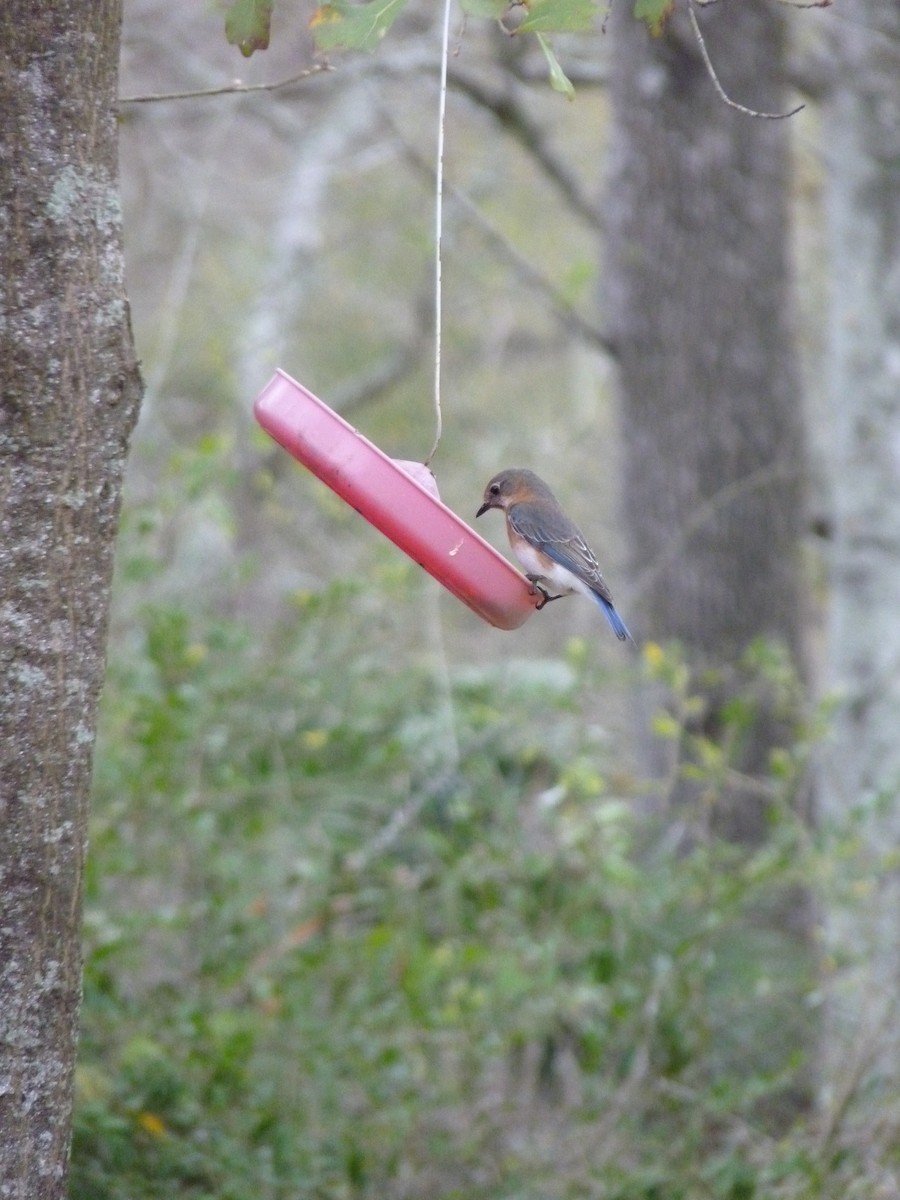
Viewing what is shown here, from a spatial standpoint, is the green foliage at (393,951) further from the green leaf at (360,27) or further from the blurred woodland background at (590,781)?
the green leaf at (360,27)

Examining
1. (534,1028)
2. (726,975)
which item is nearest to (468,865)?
(534,1028)

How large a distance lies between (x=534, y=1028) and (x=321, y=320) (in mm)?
8045

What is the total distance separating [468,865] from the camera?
4820mm

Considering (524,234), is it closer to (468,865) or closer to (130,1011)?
(468,865)

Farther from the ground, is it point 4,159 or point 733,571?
point 4,159

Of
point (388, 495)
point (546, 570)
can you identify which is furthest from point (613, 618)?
point (388, 495)

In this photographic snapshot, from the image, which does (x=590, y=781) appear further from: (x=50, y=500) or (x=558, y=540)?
(x=50, y=500)

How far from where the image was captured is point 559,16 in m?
2.20

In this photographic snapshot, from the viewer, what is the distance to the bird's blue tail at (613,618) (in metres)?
3.37

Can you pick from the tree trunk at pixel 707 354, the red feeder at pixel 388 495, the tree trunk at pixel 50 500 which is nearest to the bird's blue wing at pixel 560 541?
the red feeder at pixel 388 495

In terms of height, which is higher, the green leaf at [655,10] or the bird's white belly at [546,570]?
the green leaf at [655,10]

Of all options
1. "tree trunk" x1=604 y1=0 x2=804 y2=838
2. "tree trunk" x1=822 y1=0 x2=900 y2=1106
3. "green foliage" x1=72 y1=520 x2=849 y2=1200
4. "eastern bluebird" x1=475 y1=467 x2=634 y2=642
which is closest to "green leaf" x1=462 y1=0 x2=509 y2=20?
"eastern bluebird" x1=475 y1=467 x2=634 y2=642

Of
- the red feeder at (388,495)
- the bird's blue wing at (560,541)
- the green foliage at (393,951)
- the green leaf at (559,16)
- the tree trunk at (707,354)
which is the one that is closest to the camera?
the green leaf at (559,16)

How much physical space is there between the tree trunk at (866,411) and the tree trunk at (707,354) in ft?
1.67
